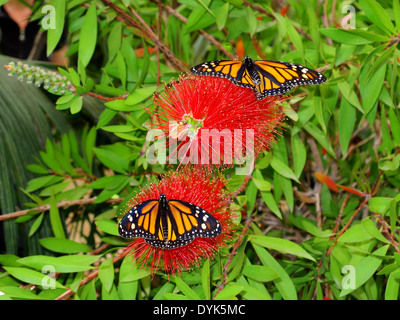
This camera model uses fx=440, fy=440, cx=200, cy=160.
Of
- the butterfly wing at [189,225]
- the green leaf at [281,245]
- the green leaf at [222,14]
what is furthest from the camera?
the green leaf at [222,14]

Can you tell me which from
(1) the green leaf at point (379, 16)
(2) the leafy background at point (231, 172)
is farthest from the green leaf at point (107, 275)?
(1) the green leaf at point (379, 16)

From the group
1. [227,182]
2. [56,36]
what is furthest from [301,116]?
[56,36]

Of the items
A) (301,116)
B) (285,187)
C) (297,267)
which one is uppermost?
(301,116)

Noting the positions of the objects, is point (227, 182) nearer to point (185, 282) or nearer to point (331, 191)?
point (185, 282)

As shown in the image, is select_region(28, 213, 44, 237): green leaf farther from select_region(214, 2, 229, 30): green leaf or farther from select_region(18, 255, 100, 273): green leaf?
select_region(214, 2, 229, 30): green leaf

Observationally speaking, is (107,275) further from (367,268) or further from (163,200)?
(367,268)

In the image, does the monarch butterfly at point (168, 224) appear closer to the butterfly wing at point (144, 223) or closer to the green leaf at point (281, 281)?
the butterfly wing at point (144, 223)

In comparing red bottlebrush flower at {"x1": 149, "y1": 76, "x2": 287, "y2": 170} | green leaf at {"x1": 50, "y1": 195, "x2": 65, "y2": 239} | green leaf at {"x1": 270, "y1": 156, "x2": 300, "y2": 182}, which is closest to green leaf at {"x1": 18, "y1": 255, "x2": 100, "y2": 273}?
green leaf at {"x1": 50, "y1": 195, "x2": 65, "y2": 239}
